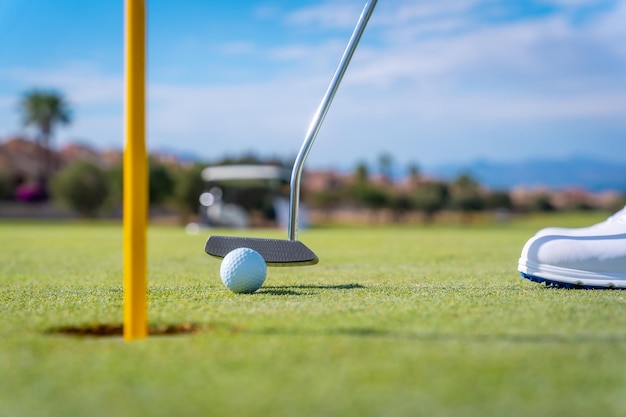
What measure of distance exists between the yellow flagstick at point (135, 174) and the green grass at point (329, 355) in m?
0.19

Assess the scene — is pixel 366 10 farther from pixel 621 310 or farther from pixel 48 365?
pixel 48 365

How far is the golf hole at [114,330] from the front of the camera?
3.28 m

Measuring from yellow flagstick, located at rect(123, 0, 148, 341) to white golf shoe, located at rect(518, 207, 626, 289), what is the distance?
A: 3019 millimetres

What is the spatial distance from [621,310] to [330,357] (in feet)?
6.61

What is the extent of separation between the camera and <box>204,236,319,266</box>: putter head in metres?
4.77

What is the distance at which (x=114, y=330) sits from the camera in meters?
3.40

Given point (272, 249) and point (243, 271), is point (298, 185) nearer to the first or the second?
point (272, 249)

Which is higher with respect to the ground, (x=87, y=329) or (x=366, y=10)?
(x=366, y=10)

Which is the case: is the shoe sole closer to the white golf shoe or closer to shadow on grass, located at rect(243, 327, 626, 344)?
the white golf shoe

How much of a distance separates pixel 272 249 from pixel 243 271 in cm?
47

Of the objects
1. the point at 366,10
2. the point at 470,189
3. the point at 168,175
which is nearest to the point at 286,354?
the point at 366,10

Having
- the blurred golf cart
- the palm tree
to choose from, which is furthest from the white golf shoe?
the palm tree

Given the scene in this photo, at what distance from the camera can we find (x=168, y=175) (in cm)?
4450

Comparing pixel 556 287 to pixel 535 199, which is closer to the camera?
pixel 556 287
